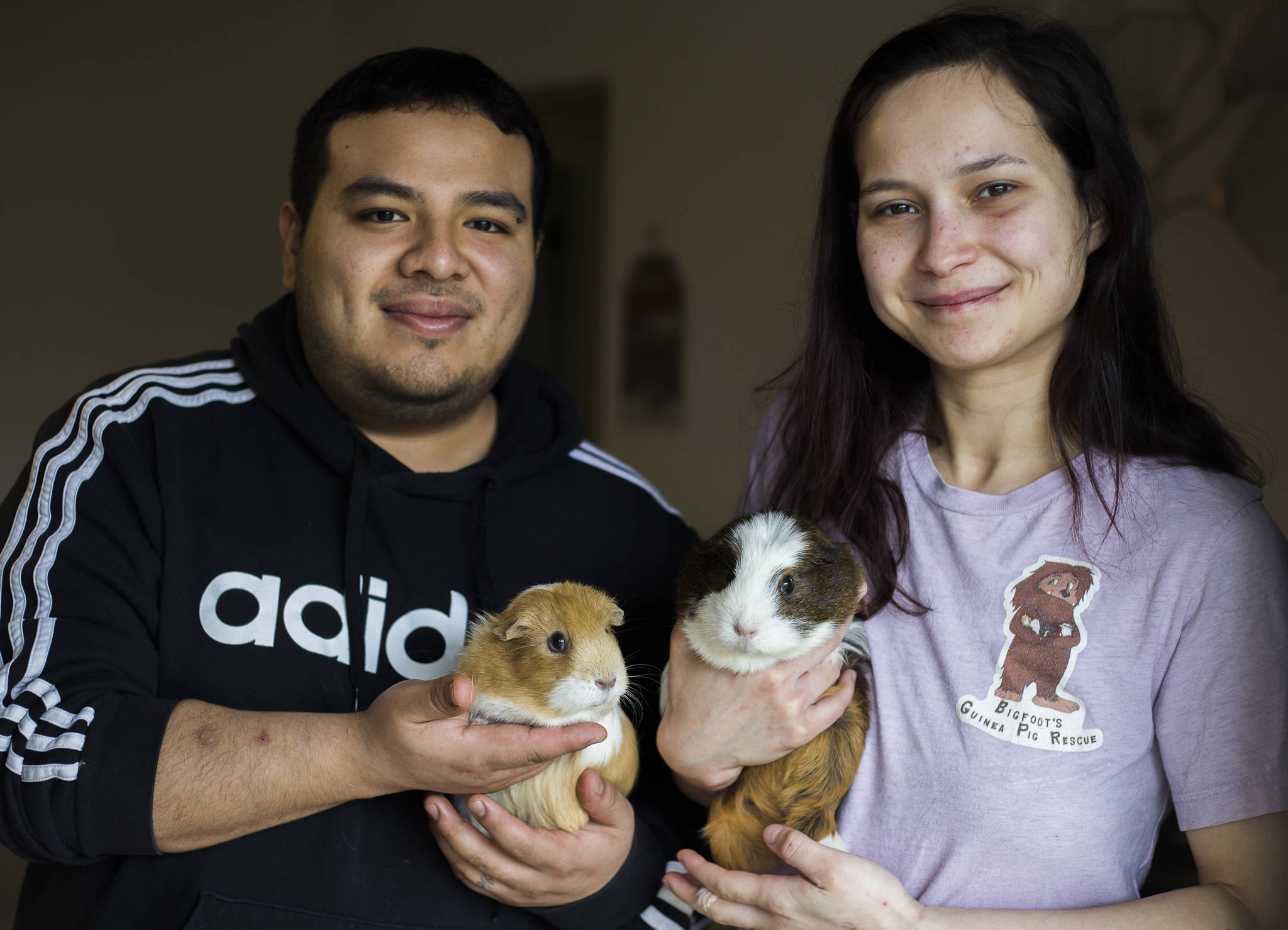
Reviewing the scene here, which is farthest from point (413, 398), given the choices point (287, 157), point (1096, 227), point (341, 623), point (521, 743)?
point (287, 157)

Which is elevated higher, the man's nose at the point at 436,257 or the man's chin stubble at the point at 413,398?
the man's nose at the point at 436,257

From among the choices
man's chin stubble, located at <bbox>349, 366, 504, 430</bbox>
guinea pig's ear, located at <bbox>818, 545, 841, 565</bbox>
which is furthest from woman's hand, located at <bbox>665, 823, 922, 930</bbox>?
man's chin stubble, located at <bbox>349, 366, 504, 430</bbox>

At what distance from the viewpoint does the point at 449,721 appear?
1560mm

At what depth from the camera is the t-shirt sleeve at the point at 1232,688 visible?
1452 millimetres

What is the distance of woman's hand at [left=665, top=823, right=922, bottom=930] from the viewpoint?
5.02 ft

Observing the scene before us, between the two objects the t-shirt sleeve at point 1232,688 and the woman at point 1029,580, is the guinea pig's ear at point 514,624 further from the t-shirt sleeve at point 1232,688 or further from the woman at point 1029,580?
the t-shirt sleeve at point 1232,688

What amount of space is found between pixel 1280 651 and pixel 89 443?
220 cm

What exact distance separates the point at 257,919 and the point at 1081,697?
1.53 metres

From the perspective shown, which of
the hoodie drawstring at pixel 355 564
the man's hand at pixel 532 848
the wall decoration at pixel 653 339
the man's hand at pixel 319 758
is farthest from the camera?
the wall decoration at pixel 653 339

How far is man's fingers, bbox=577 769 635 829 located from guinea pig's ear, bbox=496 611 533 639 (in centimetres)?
28

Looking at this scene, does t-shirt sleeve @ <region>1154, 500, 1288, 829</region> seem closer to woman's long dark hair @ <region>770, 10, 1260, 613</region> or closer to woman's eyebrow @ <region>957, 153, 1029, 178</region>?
woman's long dark hair @ <region>770, 10, 1260, 613</region>

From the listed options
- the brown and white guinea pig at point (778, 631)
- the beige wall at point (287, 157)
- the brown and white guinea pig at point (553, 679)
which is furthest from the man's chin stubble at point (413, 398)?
the beige wall at point (287, 157)

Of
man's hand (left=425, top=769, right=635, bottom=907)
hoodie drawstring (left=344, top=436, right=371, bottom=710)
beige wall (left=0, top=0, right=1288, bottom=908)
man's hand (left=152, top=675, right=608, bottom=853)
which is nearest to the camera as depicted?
man's hand (left=152, top=675, right=608, bottom=853)

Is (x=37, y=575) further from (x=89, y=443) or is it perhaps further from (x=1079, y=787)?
(x=1079, y=787)
